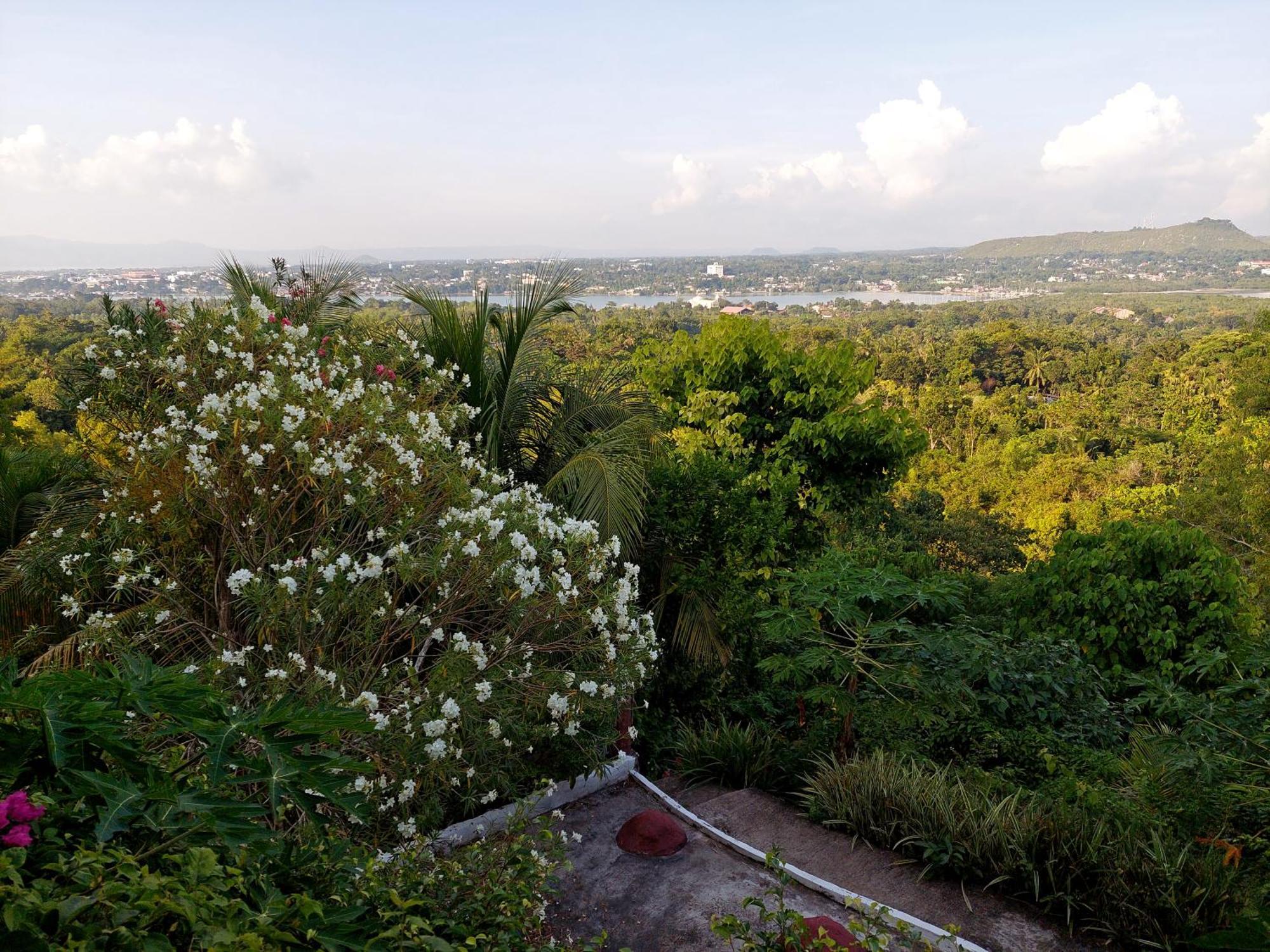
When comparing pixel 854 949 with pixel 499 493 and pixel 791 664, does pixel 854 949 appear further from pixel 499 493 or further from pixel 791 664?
pixel 499 493

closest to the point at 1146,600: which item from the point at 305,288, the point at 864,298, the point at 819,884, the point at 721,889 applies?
the point at 819,884

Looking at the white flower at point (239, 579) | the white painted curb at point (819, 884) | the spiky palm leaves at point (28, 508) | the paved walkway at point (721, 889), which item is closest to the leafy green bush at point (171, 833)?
the white flower at point (239, 579)

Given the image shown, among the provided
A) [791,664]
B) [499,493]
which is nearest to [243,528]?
[499,493]

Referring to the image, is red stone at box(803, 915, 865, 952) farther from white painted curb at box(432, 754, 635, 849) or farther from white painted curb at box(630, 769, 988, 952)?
white painted curb at box(432, 754, 635, 849)

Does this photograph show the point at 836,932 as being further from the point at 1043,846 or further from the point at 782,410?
the point at 782,410

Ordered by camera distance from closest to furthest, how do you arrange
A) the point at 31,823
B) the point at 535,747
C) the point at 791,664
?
the point at 31,823 < the point at 535,747 < the point at 791,664

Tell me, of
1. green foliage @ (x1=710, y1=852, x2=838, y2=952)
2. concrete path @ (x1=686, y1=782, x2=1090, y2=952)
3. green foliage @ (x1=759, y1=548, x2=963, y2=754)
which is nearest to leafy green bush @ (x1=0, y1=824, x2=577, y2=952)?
green foliage @ (x1=710, y1=852, x2=838, y2=952)

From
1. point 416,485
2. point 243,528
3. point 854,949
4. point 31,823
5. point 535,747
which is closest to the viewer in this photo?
point 31,823
